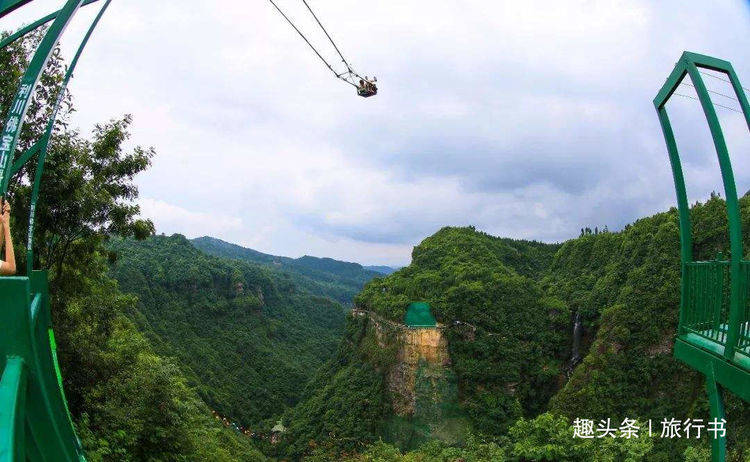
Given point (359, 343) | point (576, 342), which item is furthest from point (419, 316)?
point (576, 342)

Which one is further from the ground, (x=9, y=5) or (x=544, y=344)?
(x=9, y=5)

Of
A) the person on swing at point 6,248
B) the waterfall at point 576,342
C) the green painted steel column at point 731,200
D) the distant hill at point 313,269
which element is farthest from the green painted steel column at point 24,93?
the distant hill at point 313,269

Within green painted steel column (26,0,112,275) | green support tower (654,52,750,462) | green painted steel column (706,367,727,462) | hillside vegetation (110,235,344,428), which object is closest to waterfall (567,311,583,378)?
hillside vegetation (110,235,344,428)

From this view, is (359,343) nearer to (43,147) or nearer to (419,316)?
(419,316)

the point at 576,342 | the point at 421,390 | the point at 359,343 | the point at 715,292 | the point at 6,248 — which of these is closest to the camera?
the point at 6,248

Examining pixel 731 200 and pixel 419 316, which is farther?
pixel 419 316

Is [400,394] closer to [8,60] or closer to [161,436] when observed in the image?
[161,436]
